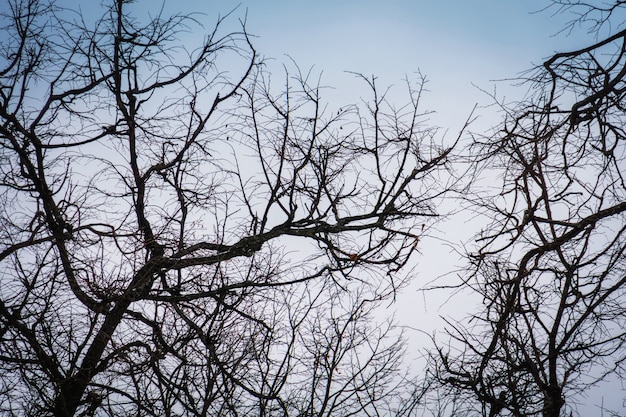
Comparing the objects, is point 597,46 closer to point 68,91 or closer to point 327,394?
point 327,394

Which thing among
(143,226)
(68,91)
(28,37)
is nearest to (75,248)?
(143,226)

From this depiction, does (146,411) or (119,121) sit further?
(119,121)

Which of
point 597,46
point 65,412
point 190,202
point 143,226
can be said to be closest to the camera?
point 597,46

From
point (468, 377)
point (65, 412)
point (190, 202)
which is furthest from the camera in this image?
point (190, 202)

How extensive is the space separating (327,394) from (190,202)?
2981 millimetres

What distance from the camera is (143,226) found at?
5949 mm

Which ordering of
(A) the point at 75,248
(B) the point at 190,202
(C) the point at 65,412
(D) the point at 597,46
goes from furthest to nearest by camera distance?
(B) the point at 190,202, (A) the point at 75,248, (C) the point at 65,412, (D) the point at 597,46

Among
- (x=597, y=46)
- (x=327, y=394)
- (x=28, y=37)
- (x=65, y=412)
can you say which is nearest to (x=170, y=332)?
(x=65, y=412)

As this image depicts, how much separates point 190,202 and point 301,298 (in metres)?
1.89

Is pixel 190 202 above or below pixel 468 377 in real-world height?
above

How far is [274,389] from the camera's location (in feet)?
18.2

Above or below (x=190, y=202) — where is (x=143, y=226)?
below

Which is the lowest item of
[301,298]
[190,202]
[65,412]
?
[65,412]

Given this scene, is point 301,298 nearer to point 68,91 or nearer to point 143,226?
point 143,226
